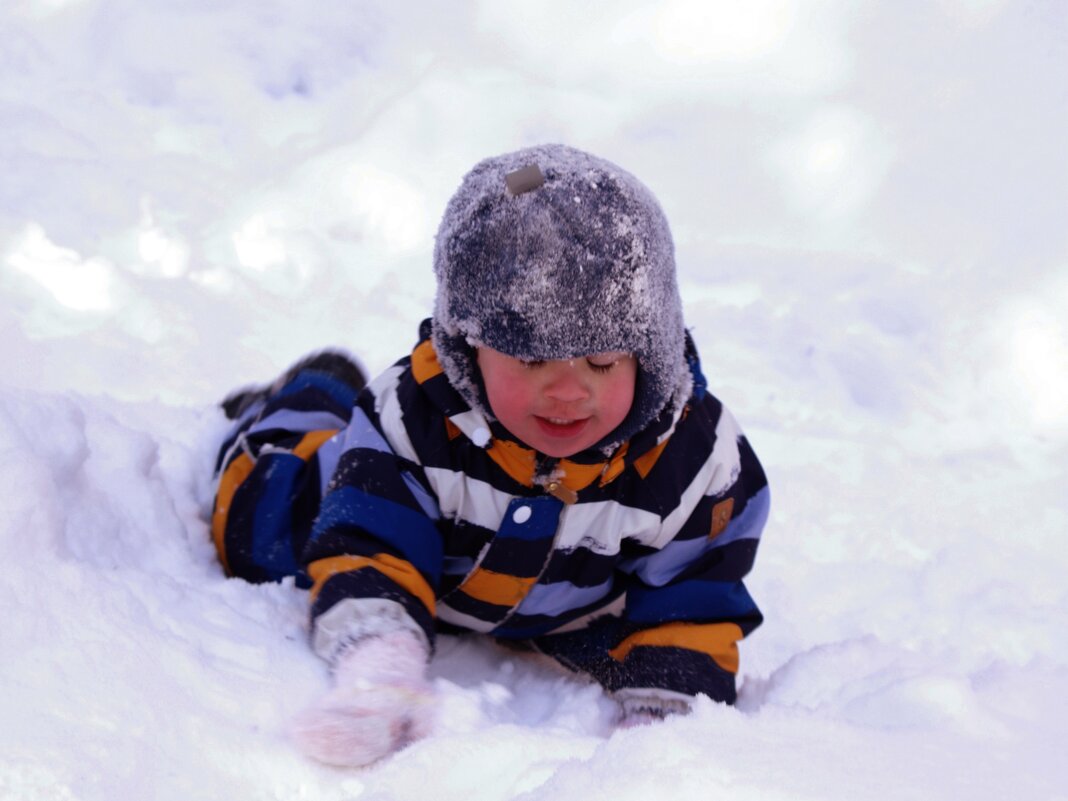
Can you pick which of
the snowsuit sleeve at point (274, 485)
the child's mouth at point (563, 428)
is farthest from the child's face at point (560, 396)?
the snowsuit sleeve at point (274, 485)

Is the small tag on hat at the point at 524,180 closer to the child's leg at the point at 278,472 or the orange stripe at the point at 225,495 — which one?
the child's leg at the point at 278,472

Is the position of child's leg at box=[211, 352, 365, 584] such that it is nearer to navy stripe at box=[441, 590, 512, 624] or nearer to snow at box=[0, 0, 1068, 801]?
snow at box=[0, 0, 1068, 801]

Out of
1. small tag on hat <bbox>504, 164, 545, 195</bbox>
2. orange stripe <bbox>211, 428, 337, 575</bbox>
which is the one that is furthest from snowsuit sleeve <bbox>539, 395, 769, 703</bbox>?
orange stripe <bbox>211, 428, 337, 575</bbox>

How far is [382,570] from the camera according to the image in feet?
3.82

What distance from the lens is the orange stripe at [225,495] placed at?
1441 mm

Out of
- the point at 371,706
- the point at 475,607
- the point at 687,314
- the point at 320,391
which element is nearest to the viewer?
the point at 371,706

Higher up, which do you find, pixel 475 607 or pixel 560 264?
pixel 560 264

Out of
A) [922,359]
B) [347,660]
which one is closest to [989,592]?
[922,359]

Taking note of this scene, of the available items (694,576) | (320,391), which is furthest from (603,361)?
(320,391)

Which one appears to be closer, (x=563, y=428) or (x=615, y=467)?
(x=563, y=428)

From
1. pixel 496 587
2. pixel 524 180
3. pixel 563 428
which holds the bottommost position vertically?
pixel 496 587

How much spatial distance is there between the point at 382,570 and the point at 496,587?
0.17 meters

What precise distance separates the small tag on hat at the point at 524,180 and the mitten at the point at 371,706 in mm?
465

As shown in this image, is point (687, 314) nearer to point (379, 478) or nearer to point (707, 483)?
point (707, 483)
